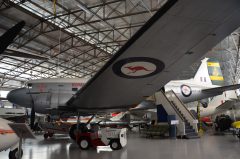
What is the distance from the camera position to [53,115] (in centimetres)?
1100

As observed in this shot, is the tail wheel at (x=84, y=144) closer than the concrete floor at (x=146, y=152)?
No

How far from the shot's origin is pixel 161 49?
451cm

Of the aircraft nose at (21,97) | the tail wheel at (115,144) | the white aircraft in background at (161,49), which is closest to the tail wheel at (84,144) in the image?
the tail wheel at (115,144)

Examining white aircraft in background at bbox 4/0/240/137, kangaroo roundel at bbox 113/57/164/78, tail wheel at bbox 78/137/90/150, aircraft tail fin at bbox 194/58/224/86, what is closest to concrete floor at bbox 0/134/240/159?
tail wheel at bbox 78/137/90/150

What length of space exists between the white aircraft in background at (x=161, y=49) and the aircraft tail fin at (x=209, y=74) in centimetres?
1319

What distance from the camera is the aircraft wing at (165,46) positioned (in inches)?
138

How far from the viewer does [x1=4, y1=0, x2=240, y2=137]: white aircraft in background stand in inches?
138

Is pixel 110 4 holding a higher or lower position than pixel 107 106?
higher

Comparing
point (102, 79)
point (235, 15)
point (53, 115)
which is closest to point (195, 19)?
point (235, 15)

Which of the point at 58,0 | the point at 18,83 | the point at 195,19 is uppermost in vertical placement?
the point at 58,0

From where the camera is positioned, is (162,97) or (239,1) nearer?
(239,1)

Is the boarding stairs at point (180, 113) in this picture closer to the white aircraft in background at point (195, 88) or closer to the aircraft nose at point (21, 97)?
the white aircraft in background at point (195, 88)

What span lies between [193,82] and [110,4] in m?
9.91

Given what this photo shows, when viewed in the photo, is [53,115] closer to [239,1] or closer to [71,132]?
[71,132]
